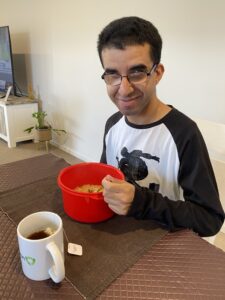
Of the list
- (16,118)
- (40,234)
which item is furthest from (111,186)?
(16,118)

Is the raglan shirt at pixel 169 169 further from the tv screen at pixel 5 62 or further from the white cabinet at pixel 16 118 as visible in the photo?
the tv screen at pixel 5 62

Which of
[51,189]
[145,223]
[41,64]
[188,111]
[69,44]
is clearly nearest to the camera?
[145,223]

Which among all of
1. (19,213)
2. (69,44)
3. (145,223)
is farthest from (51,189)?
(69,44)

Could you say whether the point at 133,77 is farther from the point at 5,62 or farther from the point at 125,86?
the point at 5,62

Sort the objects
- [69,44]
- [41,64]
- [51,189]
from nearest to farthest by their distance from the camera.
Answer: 1. [51,189]
2. [69,44]
3. [41,64]

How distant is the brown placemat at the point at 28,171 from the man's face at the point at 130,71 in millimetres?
352

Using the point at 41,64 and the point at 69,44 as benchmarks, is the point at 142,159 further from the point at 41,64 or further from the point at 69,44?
the point at 41,64

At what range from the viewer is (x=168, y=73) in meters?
1.84

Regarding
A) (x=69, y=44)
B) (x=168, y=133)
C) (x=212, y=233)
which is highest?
(x=69, y=44)

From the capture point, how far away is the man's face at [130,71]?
0.75 metres

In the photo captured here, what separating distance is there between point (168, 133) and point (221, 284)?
47 centimetres

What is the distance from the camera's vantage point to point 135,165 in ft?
3.08

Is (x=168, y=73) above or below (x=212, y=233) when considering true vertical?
above

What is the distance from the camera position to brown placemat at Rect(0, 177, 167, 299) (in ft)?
1.75
